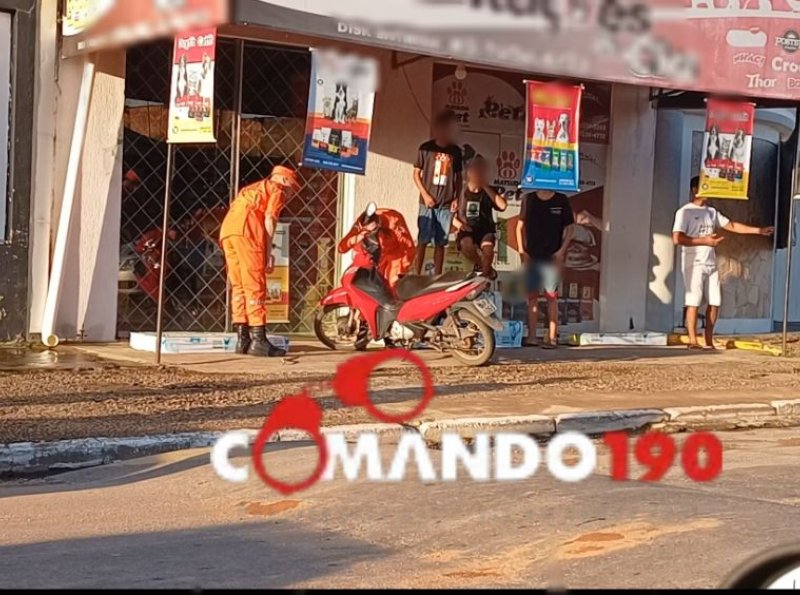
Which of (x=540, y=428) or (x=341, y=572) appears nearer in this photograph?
(x=341, y=572)

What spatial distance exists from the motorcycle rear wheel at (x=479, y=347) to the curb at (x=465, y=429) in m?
2.34

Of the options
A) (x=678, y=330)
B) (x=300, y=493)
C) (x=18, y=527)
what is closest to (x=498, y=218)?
(x=678, y=330)

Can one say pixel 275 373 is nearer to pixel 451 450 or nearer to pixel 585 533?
pixel 451 450

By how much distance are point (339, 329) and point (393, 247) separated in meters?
1.10

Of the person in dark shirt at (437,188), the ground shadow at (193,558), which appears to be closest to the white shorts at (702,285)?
the person in dark shirt at (437,188)

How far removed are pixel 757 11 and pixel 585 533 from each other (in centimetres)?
963

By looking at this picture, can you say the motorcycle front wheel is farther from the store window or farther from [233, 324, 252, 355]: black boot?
the store window

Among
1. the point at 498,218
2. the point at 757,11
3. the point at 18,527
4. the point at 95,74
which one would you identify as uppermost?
the point at 757,11

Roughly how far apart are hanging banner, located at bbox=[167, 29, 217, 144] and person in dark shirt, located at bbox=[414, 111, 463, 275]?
3794 millimetres

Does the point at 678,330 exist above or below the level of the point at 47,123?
below

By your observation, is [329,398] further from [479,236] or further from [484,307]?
[479,236]

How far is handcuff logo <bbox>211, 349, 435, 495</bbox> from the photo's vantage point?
7320 mm

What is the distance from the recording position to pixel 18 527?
6.09 metres

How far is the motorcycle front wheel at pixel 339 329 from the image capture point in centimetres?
1235
